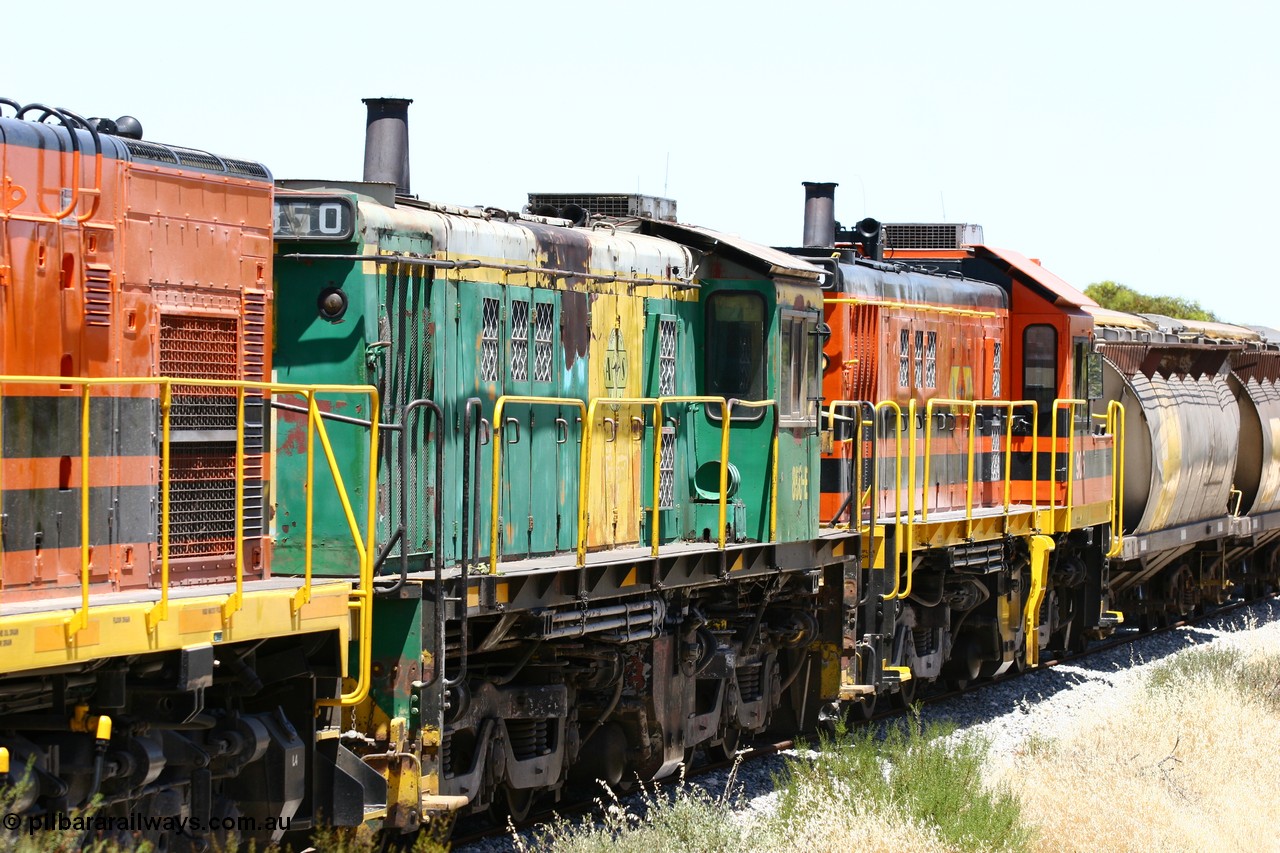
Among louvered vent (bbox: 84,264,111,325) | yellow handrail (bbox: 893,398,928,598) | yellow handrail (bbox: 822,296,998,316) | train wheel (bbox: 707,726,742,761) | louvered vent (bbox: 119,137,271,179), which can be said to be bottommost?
train wheel (bbox: 707,726,742,761)

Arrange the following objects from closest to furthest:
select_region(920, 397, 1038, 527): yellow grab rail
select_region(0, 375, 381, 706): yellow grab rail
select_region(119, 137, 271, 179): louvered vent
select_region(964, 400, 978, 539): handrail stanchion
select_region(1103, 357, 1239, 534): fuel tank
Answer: select_region(0, 375, 381, 706): yellow grab rail, select_region(119, 137, 271, 179): louvered vent, select_region(920, 397, 1038, 527): yellow grab rail, select_region(964, 400, 978, 539): handrail stanchion, select_region(1103, 357, 1239, 534): fuel tank

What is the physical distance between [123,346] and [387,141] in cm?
343

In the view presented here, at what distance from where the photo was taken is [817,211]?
55.5 ft

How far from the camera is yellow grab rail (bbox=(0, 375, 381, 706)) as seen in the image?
262 inches

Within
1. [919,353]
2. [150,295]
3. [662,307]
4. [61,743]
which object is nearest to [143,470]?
[150,295]

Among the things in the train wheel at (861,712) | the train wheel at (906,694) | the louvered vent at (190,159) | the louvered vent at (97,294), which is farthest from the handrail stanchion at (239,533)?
the train wheel at (906,694)

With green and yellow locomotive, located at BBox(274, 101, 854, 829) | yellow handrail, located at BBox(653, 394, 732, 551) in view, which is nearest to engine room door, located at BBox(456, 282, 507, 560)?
green and yellow locomotive, located at BBox(274, 101, 854, 829)

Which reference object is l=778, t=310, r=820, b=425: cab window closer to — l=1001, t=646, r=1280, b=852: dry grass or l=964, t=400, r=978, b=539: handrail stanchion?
l=1001, t=646, r=1280, b=852: dry grass

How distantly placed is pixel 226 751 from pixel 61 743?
89 centimetres

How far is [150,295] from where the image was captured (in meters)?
7.81

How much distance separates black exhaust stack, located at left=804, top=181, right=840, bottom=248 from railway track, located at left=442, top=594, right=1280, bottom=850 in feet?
14.9

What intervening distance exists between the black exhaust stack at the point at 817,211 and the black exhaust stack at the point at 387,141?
22.6ft

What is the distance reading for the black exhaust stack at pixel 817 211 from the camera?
1689 cm

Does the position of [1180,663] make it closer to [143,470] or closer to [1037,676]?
[1037,676]
